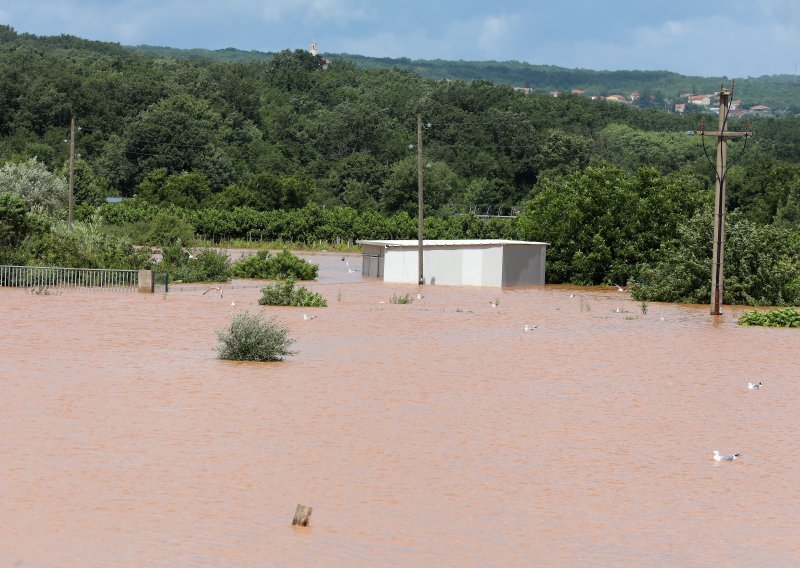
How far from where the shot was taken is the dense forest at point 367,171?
55.3m

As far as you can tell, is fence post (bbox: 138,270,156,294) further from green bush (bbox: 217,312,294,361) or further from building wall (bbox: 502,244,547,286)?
green bush (bbox: 217,312,294,361)

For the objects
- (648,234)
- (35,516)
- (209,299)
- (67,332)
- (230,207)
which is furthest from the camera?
(230,207)

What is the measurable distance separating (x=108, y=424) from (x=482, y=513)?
738 centimetres

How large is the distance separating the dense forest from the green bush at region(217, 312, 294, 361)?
75.9 feet

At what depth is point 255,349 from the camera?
28.9 meters

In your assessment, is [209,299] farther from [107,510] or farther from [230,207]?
[230,207]

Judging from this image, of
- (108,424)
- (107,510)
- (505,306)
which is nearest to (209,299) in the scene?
(505,306)

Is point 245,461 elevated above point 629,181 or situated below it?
below

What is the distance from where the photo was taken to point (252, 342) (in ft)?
94.5

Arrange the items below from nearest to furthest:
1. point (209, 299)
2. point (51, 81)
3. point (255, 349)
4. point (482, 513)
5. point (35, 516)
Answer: point (35, 516)
point (482, 513)
point (255, 349)
point (209, 299)
point (51, 81)

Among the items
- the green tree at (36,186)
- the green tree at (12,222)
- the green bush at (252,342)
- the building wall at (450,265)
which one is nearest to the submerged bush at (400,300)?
the building wall at (450,265)

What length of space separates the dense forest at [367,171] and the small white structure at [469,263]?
8.31ft

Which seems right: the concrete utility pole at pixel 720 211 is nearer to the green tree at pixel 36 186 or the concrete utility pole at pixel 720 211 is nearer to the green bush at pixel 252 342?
the green bush at pixel 252 342

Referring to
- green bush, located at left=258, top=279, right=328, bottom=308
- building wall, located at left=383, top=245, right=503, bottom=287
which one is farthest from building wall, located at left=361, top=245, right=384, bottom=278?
green bush, located at left=258, top=279, right=328, bottom=308
